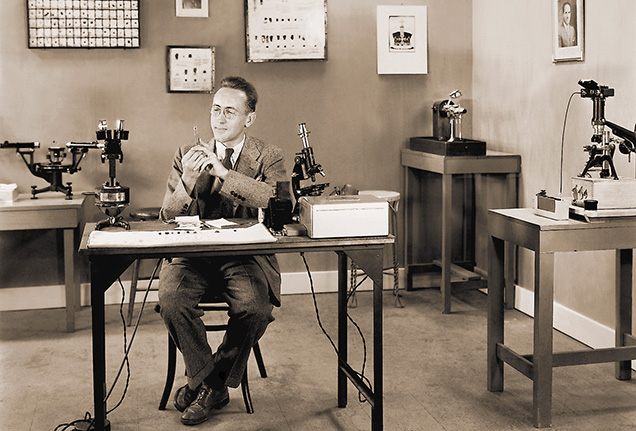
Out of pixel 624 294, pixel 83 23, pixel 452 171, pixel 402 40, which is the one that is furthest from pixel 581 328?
pixel 83 23

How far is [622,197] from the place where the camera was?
3.62m

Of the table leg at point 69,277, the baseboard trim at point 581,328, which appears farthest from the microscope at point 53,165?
the baseboard trim at point 581,328

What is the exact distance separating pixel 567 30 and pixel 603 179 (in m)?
1.47

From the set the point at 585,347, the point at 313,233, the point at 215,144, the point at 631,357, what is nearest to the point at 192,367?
the point at 313,233

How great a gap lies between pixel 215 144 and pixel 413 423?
5.13 ft

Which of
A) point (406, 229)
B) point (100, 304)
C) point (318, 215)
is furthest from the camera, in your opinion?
point (406, 229)

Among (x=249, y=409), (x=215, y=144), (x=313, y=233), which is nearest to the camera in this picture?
(x=313, y=233)

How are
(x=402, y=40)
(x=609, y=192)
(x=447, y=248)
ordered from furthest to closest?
(x=402, y=40) → (x=447, y=248) → (x=609, y=192)

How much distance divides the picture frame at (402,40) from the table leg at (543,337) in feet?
9.09

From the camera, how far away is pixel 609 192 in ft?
11.8

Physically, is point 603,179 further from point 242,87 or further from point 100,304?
point 100,304

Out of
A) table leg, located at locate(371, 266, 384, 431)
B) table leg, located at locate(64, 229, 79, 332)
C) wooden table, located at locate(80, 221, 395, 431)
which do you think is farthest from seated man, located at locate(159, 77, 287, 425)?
table leg, located at locate(64, 229, 79, 332)

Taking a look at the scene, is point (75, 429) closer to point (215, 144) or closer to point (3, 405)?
point (3, 405)

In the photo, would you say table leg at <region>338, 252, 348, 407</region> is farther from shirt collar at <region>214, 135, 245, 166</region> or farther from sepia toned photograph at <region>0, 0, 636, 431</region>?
shirt collar at <region>214, 135, 245, 166</region>
